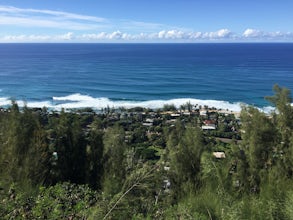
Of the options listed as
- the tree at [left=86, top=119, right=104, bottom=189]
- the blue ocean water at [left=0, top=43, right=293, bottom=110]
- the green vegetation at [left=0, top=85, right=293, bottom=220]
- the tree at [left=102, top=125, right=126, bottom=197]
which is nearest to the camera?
the green vegetation at [left=0, top=85, right=293, bottom=220]

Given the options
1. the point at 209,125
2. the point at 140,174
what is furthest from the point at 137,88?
the point at 140,174

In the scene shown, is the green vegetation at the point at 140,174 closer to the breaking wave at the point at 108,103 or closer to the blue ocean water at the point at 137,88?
the blue ocean water at the point at 137,88

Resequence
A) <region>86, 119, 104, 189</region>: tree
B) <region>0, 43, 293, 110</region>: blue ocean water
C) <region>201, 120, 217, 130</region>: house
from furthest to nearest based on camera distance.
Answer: <region>0, 43, 293, 110</region>: blue ocean water, <region>201, 120, 217, 130</region>: house, <region>86, 119, 104, 189</region>: tree

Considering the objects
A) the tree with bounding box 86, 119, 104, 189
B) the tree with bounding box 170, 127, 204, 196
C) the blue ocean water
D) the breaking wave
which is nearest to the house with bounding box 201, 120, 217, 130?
the breaking wave

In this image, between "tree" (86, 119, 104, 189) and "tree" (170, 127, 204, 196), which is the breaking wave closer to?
"tree" (86, 119, 104, 189)

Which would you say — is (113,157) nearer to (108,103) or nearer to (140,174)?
(140,174)

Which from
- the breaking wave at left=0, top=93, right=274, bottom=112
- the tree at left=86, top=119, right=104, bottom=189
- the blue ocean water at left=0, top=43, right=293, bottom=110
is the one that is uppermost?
the tree at left=86, top=119, right=104, bottom=189

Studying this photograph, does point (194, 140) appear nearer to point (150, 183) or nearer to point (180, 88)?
point (150, 183)

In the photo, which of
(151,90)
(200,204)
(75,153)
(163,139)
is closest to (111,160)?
(75,153)
